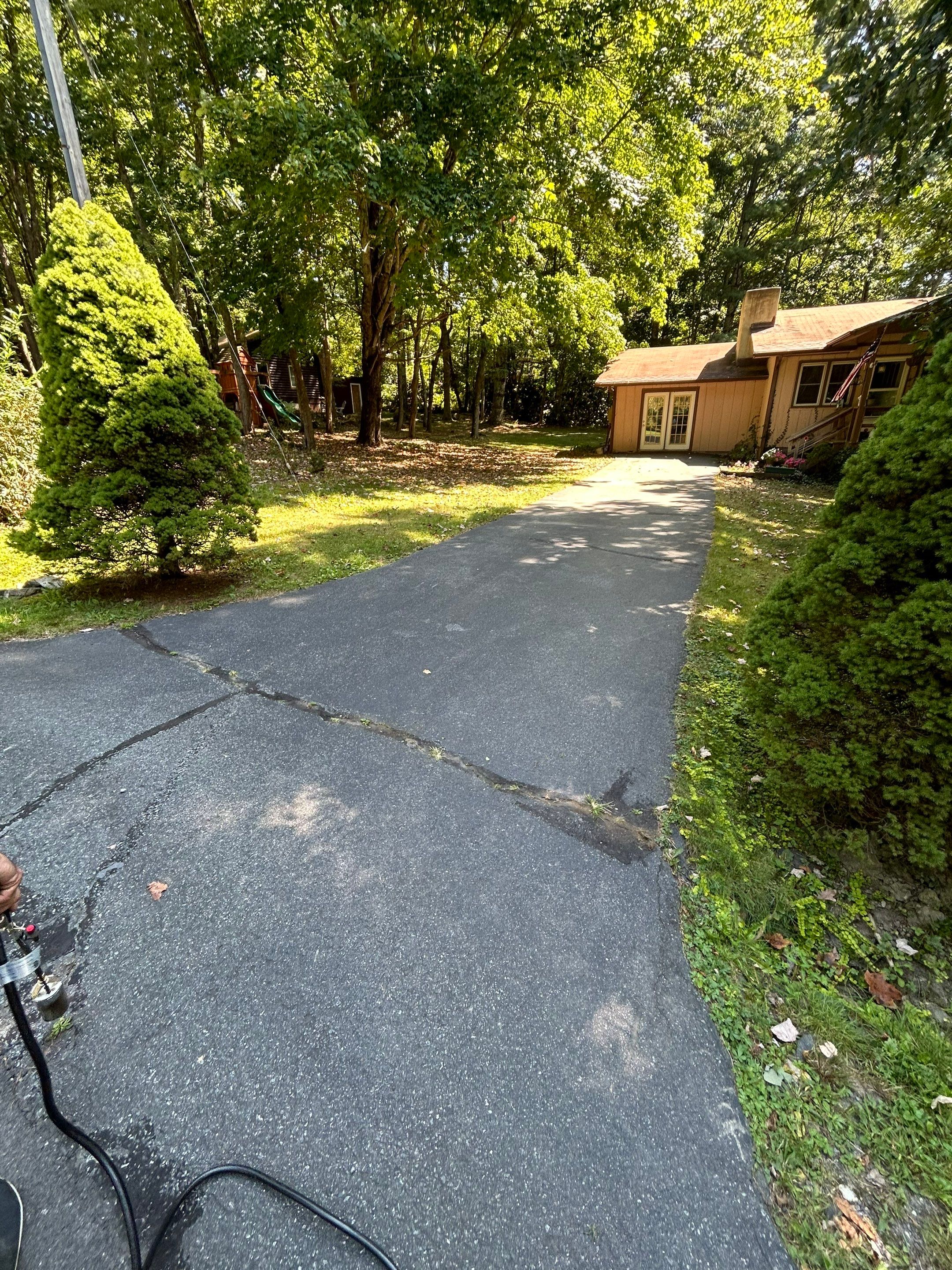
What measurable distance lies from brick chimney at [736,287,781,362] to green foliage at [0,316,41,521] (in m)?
18.7

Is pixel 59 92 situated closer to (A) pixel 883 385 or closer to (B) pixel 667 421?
(B) pixel 667 421

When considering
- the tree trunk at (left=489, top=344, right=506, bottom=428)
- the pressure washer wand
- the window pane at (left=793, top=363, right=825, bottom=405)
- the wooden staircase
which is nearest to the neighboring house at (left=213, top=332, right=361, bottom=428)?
the tree trunk at (left=489, top=344, right=506, bottom=428)

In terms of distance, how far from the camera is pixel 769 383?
1639cm

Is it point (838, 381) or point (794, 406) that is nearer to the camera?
point (838, 381)

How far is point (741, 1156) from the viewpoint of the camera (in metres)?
1.56

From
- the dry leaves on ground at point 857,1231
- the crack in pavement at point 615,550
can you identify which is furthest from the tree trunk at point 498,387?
the dry leaves on ground at point 857,1231

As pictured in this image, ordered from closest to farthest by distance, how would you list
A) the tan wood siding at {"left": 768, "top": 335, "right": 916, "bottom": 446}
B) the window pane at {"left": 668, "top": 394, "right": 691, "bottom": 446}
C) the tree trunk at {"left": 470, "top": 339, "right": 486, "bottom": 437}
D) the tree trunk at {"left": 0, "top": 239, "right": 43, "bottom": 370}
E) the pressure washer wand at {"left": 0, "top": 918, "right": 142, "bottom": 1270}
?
the pressure washer wand at {"left": 0, "top": 918, "right": 142, "bottom": 1270} → the tan wood siding at {"left": 768, "top": 335, "right": 916, "bottom": 446} → the tree trunk at {"left": 0, "top": 239, "right": 43, "bottom": 370} → the window pane at {"left": 668, "top": 394, "right": 691, "bottom": 446} → the tree trunk at {"left": 470, "top": 339, "right": 486, "bottom": 437}

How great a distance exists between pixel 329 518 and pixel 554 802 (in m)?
7.33

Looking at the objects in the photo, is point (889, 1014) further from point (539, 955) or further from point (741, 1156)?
point (539, 955)

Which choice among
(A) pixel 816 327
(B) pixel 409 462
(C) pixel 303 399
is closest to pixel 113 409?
(C) pixel 303 399

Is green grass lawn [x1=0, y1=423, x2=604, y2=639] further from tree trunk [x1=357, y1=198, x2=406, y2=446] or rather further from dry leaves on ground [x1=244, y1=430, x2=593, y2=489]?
tree trunk [x1=357, y1=198, x2=406, y2=446]

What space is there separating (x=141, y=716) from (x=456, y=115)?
1039 cm

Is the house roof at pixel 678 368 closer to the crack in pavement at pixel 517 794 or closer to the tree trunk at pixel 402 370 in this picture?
the tree trunk at pixel 402 370

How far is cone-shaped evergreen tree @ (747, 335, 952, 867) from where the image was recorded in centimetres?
214
